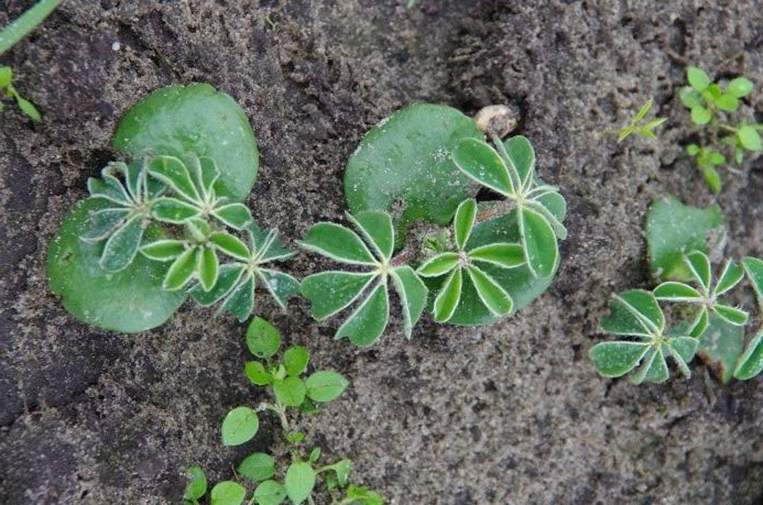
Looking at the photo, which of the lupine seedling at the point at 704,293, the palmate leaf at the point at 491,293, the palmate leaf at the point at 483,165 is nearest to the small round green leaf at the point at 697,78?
the lupine seedling at the point at 704,293

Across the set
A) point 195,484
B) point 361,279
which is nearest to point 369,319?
point 361,279

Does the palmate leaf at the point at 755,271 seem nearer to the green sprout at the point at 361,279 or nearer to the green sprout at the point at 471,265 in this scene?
the green sprout at the point at 471,265

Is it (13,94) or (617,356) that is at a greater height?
(13,94)

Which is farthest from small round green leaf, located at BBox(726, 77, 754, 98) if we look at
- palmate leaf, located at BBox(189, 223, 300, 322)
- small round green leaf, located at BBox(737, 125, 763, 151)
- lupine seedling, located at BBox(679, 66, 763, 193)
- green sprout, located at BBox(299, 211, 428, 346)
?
palmate leaf, located at BBox(189, 223, 300, 322)

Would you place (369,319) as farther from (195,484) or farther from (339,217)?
(195,484)

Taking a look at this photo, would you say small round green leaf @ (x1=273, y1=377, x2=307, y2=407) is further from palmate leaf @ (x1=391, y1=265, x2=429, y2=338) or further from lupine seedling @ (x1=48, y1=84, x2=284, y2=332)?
palmate leaf @ (x1=391, y1=265, x2=429, y2=338)

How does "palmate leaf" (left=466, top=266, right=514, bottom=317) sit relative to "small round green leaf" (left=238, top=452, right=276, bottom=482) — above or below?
above

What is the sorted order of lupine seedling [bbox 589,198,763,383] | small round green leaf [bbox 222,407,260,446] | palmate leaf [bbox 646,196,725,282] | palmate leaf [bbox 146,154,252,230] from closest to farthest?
1. palmate leaf [bbox 146,154,252,230]
2. small round green leaf [bbox 222,407,260,446]
3. lupine seedling [bbox 589,198,763,383]
4. palmate leaf [bbox 646,196,725,282]

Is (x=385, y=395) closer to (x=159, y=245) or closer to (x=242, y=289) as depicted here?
(x=242, y=289)
